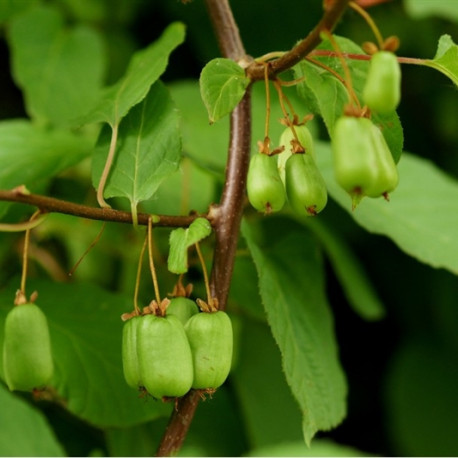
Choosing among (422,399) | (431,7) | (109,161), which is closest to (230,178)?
(109,161)

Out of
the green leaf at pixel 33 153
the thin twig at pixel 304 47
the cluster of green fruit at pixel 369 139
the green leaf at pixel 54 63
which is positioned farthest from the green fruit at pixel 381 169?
the green leaf at pixel 54 63

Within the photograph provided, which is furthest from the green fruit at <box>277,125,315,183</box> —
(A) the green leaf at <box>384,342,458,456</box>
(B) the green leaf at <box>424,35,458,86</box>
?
(A) the green leaf at <box>384,342,458,456</box>

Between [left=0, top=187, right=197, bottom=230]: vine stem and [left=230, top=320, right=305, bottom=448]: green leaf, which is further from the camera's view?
[left=230, top=320, right=305, bottom=448]: green leaf

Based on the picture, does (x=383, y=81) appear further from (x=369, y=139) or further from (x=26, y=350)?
(x=26, y=350)

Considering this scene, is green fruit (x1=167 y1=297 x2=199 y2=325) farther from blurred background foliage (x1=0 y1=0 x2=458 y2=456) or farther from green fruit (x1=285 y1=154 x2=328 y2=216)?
blurred background foliage (x1=0 y1=0 x2=458 y2=456)

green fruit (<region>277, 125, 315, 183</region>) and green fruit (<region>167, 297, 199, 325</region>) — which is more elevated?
green fruit (<region>277, 125, 315, 183</region>)

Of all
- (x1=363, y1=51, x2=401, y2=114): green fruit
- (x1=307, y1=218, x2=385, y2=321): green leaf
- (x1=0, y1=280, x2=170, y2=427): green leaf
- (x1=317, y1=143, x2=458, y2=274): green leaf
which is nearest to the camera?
(x1=363, y1=51, x2=401, y2=114): green fruit
